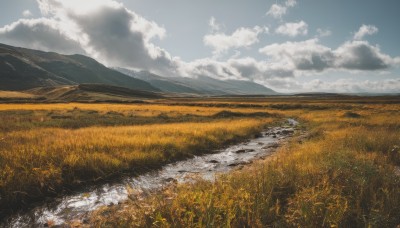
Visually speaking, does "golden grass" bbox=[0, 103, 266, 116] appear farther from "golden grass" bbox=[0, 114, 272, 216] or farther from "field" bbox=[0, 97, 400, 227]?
"field" bbox=[0, 97, 400, 227]

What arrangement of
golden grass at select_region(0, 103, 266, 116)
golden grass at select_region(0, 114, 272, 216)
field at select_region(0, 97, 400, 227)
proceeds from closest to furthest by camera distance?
1. field at select_region(0, 97, 400, 227)
2. golden grass at select_region(0, 114, 272, 216)
3. golden grass at select_region(0, 103, 266, 116)

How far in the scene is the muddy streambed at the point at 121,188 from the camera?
6678 mm

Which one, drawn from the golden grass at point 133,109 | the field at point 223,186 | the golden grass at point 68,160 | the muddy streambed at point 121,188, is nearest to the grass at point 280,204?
the field at point 223,186

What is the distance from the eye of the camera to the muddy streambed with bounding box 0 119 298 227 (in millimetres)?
6678

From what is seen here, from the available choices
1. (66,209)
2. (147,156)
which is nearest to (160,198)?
(66,209)

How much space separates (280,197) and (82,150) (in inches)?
349

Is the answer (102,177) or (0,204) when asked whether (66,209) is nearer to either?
(0,204)

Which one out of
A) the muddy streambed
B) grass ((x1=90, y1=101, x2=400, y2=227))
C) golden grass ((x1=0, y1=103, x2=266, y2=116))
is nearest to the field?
grass ((x1=90, y1=101, x2=400, y2=227))

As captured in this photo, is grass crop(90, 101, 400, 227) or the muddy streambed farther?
the muddy streambed

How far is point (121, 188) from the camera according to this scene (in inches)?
350

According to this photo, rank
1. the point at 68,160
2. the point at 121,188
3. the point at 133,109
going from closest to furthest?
the point at 121,188, the point at 68,160, the point at 133,109

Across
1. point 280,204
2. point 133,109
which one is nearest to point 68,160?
point 280,204

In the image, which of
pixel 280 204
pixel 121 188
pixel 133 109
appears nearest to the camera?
pixel 280 204

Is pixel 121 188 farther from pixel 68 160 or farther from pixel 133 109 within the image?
pixel 133 109
